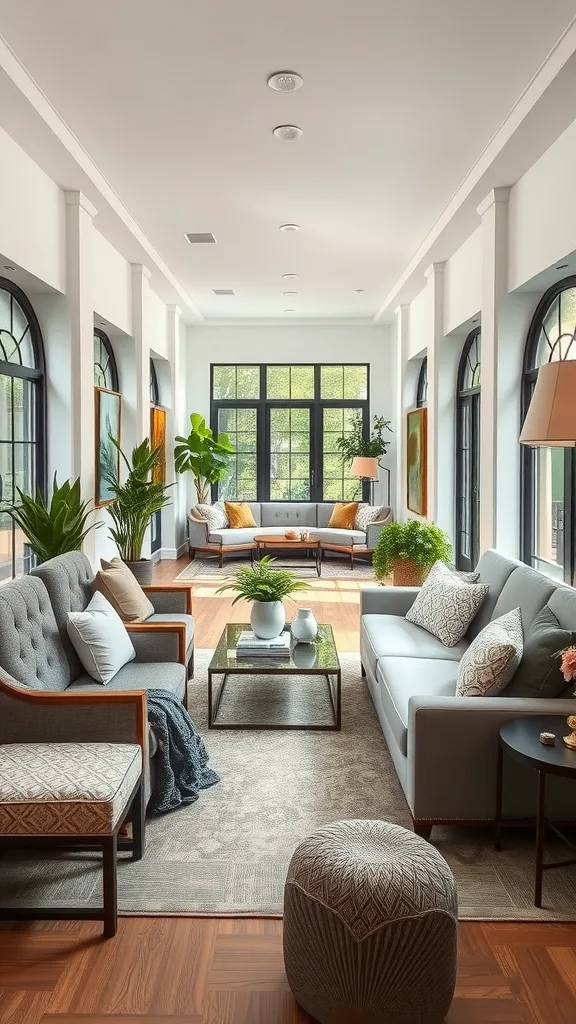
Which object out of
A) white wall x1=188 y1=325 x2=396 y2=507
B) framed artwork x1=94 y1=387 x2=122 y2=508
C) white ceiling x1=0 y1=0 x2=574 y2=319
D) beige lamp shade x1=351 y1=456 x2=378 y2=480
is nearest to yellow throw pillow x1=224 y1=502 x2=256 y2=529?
white wall x1=188 y1=325 x2=396 y2=507

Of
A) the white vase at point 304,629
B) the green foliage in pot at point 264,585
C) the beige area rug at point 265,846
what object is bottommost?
the beige area rug at point 265,846

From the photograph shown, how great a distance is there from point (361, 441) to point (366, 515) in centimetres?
115

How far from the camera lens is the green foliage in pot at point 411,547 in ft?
19.7

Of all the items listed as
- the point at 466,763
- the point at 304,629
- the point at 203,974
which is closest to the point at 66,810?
the point at 203,974

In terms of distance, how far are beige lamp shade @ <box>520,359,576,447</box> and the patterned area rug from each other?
20.3ft

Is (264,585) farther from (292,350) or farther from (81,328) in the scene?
(292,350)

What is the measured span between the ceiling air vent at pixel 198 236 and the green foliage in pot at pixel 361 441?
422 cm

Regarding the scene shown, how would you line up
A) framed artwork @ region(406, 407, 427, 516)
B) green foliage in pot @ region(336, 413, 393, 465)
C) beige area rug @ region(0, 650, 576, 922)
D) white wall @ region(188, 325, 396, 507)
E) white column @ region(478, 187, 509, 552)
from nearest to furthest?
beige area rug @ region(0, 650, 576, 922) < white column @ region(478, 187, 509, 552) < framed artwork @ region(406, 407, 427, 516) < green foliage in pot @ region(336, 413, 393, 465) < white wall @ region(188, 325, 396, 507)

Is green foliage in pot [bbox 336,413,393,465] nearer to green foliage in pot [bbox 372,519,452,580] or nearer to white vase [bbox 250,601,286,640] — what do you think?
green foliage in pot [bbox 372,519,452,580]

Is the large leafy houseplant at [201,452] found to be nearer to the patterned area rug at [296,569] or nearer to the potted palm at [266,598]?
the patterned area rug at [296,569]

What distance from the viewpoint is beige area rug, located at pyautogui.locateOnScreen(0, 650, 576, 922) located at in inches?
94.9

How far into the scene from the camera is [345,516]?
10.5m

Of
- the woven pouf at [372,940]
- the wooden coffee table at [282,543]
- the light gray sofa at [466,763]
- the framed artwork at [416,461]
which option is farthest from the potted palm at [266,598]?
the wooden coffee table at [282,543]

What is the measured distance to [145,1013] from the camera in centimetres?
192
